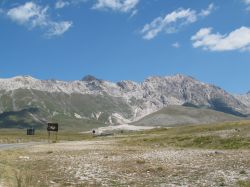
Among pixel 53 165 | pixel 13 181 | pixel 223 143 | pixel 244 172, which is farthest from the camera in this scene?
Answer: pixel 223 143

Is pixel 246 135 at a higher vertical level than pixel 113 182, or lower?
higher

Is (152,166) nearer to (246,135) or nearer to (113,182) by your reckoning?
(113,182)

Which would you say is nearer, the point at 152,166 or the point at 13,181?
the point at 13,181

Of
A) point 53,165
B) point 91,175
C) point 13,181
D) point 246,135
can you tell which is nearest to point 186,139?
point 246,135

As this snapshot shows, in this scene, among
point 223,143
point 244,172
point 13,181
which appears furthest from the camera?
point 223,143

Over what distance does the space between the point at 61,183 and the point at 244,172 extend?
12.3m

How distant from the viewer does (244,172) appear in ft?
104

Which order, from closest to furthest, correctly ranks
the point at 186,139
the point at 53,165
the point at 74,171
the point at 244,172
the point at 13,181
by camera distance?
the point at 13,181 < the point at 244,172 < the point at 74,171 < the point at 53,165 < the point at 186,139

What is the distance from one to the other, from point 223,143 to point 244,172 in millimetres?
34154

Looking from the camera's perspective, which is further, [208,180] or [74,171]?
[74,171]

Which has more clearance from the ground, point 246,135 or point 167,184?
point 246,135

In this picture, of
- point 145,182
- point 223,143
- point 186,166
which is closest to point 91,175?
point 145,182

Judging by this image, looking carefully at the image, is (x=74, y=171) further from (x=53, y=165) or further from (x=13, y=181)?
(x=13, y=181)

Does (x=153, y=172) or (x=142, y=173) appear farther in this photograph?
(x=153, y=172)
